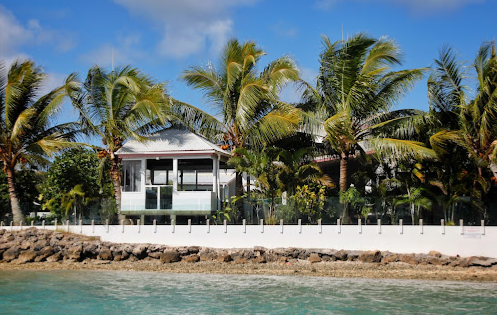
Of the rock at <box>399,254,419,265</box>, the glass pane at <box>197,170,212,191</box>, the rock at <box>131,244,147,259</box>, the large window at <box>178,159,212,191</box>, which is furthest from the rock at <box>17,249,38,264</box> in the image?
the rock at <box>399,254,419,265</box>

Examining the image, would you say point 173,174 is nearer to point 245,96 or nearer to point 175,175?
point 175,175

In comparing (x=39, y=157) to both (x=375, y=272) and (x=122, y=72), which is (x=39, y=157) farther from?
(x=375, y=272)

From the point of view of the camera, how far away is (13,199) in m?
27.3

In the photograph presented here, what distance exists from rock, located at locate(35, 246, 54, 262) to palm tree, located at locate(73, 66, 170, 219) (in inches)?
131

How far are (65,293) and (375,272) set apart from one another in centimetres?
1020

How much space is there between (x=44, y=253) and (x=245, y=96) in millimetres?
10513

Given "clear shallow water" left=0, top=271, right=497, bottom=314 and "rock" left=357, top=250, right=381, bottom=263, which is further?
"rock" left=357, top=250, right=381, bottom=263

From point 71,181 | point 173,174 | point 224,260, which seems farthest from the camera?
point 71,181

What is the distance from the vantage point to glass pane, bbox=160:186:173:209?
82.1 feet

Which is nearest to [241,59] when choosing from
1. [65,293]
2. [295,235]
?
[295,235]

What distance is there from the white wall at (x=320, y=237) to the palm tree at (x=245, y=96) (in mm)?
3446

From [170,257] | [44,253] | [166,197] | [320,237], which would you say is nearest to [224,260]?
[170,257]

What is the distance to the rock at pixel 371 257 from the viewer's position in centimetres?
2097

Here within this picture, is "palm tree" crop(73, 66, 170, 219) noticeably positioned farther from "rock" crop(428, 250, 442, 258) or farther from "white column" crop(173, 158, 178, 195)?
"rock" crop(428, 250, 442, 258)
